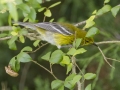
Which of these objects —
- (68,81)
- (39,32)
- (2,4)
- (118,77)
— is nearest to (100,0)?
(118,77)

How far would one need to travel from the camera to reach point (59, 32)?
2.70 metres

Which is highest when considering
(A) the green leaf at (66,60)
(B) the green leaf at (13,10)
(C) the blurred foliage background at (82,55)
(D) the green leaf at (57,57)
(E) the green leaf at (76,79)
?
(B) the green leaf at (13,10)

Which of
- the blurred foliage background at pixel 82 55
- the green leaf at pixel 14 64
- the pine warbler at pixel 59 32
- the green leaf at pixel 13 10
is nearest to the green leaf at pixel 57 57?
the green leaf at pixel 14 64

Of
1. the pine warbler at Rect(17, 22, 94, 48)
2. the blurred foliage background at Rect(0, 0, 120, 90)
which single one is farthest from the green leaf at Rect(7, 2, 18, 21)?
the blurred foliage background at Rect(0, 0, 120, 90)

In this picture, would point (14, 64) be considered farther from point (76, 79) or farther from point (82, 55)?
point (82, 55)

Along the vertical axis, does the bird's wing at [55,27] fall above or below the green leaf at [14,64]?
above

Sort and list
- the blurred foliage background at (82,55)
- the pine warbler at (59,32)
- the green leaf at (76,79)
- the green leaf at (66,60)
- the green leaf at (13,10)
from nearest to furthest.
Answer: the green leaf at (13,10) → the green leaf at (76,79) → the green leaf at (66,60) → the pine warbler at (59,32) → the blurred foliage background at (82,55)

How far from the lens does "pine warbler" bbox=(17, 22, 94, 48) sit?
8.48 feet

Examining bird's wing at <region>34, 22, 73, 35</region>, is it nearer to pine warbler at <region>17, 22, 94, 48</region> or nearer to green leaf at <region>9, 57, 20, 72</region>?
pine warbler at <region>17, 22, 94, 48</region>

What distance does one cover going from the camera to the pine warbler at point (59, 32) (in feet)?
8.48

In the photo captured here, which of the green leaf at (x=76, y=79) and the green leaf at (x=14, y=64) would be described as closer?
the green leaf at (x=76, y=79)

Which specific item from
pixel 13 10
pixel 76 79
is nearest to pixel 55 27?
pixel 76 79

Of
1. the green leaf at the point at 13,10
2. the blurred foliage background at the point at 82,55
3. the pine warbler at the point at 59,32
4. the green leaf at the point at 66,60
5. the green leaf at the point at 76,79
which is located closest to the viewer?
the green leaf at the point at 13,10

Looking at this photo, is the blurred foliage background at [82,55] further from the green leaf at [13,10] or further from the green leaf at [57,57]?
the green leaf at [13,10]
